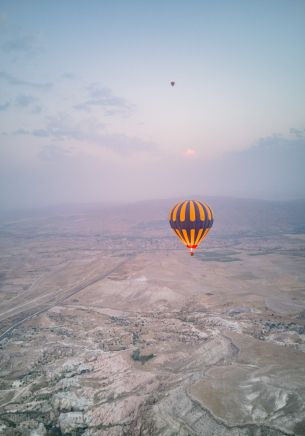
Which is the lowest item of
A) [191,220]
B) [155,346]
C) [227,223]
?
[155,346]

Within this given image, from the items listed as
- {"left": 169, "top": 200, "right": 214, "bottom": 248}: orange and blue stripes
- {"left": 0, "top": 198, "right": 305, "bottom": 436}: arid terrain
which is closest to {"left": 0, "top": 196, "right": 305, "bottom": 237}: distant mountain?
{"left": 0, "top": 198, "right": 305, "bottom": 436}: arid terrain

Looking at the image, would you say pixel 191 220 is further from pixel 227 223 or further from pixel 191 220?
pixel 227 223

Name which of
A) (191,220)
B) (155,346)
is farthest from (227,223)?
(191,220)

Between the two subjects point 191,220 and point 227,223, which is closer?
point 191,220

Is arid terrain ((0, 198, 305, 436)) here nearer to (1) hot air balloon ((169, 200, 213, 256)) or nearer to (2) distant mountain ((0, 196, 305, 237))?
(1) hot air balloon ((169, 200, 213, 256))

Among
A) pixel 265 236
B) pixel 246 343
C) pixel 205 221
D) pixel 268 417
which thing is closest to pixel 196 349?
pixel 246 343

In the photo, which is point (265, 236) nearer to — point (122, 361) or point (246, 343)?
point (246, 343)
